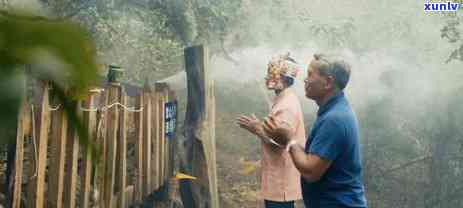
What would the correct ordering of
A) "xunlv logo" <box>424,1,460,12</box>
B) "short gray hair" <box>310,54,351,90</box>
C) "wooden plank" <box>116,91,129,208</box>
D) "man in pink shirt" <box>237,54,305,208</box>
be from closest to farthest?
1. "short gray hair" <box>310,54,351,90</box>
2. "man in pink shirt" <box>237,54,305,208</box>
3. "wooden plank" <box>116,91,129,208</box>
4. "xunlv logo" <box>424,1,460,12</box>

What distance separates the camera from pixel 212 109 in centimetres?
545

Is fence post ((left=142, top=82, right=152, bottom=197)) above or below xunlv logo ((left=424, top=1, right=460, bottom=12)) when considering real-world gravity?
below

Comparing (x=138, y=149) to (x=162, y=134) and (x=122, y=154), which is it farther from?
(x=162, y=134)

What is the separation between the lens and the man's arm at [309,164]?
2656mm

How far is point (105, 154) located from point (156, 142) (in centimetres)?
146

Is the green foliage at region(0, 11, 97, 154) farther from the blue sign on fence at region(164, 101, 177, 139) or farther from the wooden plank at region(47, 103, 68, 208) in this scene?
the blue sign on fence at region(164, 101, 177, 139)

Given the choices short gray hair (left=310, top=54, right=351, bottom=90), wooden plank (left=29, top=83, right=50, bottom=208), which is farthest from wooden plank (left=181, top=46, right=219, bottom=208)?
wooden plank (left=29, top=83, right=50, bottom=208)

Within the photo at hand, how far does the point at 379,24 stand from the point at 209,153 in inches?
213

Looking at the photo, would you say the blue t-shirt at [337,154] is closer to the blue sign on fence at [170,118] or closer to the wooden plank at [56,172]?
the wooden plank at [56,172]

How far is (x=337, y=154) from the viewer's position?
2.67 m

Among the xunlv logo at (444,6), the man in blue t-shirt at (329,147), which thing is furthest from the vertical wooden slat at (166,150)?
the xunlv logo at (444,6)

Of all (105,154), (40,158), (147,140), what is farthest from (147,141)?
(40,158)

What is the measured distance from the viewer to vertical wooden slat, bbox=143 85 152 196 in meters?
4.73

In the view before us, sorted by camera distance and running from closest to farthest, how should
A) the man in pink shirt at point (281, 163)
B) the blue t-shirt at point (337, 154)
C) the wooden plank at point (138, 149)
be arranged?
the blue t-shirt at point (337, 154) < the man in pink shirt at point (281, 163) < the wooden plank at point (138, 149)
